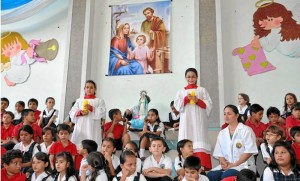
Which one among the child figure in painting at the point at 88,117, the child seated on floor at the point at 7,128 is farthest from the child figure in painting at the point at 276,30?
the child seated on floor at the point at 7,128

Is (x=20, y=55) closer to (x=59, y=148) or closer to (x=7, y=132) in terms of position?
(x=7, y=132)

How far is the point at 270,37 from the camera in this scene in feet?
23.4

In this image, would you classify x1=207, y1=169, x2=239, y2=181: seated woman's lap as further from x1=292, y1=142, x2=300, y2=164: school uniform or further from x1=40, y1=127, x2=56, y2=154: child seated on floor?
x1=40, y1=127, x2=56, y2=154: child seated on floor

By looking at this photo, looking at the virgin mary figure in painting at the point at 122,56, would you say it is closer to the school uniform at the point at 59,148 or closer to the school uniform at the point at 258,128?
the school uniform at the point at 258,128

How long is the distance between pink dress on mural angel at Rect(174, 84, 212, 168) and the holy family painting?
278 cm

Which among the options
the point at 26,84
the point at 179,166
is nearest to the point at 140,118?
the point at 179,166

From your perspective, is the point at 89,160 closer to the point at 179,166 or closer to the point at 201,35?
the point at 179,166

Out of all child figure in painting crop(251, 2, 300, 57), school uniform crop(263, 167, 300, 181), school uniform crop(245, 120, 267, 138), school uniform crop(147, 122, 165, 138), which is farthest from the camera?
child figure in painting crop(251, 2, 300, 57)

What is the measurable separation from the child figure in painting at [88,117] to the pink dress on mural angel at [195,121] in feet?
3.88

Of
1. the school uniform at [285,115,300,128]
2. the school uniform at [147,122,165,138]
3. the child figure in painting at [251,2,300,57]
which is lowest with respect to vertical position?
the school uniform at [147,122,165,138]

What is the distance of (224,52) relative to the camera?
283 inches

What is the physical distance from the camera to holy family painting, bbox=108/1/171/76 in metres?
7.54

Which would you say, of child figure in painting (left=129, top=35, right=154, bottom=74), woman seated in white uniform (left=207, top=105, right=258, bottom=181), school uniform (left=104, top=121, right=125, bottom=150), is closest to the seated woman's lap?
woman seated in white uniform (left=207, top=105, right=258, bottom=181)

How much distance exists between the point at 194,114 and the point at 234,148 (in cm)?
88
